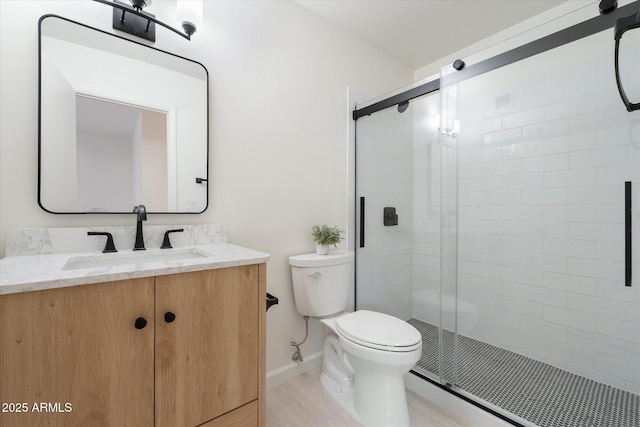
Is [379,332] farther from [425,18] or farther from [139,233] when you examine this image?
[425,18]

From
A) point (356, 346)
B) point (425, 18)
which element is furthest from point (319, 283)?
point (425, 18)

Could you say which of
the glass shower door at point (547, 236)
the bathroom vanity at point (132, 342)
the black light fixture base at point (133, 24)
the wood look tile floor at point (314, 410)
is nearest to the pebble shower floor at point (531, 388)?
the glass shower door at point (547, 236)

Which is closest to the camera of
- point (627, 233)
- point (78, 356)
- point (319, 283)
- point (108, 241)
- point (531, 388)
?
point (78, 356)

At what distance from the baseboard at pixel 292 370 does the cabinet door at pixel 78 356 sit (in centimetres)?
93

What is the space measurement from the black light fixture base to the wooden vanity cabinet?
3.76ft

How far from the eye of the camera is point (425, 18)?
1979mm

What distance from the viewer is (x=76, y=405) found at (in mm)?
784

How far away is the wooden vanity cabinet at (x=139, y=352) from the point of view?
2.39 ft

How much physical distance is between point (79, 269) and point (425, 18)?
2.46 m

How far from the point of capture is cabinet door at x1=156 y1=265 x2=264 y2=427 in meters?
0.92

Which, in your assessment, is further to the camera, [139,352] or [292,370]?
[292,370]

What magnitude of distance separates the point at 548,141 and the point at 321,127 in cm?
145

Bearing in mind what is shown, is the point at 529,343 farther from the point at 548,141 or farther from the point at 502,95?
the point at 502,95

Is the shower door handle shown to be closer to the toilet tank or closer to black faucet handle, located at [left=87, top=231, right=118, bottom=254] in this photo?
the toilet tank
